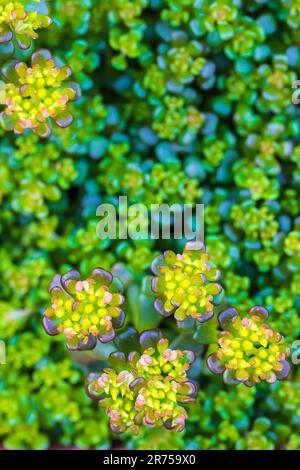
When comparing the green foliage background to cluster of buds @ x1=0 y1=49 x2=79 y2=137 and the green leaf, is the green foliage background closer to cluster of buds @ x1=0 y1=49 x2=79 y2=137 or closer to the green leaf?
the green leaf

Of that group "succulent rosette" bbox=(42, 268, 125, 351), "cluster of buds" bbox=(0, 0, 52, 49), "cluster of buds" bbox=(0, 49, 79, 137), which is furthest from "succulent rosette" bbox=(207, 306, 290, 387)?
"cluster of buds" bbox=(0, 0, 52, 49)

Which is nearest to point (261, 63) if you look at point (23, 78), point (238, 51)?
point (238, 51)

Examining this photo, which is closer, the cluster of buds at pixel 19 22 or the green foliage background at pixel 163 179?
the cluster of buds at pixel 19 22

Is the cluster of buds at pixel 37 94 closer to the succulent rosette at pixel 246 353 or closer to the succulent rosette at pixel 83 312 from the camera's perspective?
the succulent rosette at pixel 83 312

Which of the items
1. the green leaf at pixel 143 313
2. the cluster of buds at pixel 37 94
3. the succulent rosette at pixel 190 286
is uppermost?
the cluster of buds at pixel 37 94

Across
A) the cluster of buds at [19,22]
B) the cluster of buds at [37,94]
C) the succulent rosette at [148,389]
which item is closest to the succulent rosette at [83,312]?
the succulent rosette at [148,389]

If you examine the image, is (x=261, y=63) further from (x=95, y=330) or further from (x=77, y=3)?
(x=95, y=330)

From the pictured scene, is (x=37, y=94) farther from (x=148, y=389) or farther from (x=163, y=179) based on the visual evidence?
(x=148, y=389)
